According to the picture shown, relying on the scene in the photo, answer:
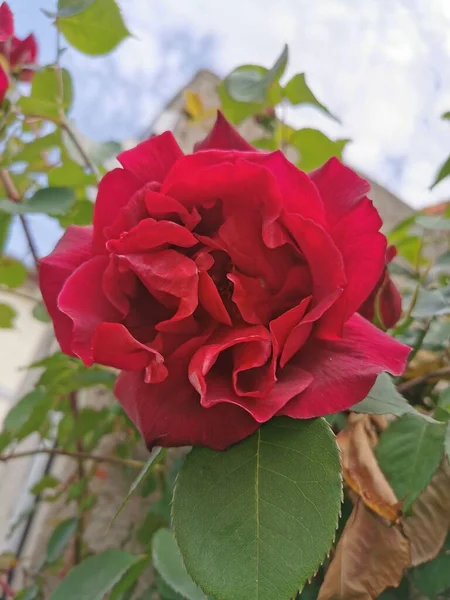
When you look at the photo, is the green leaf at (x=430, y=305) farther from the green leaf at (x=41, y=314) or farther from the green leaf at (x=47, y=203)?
the green leaf at (x=41, y=314)

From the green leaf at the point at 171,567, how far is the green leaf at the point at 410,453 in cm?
14

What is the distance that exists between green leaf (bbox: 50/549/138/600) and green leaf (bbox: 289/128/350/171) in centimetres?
40

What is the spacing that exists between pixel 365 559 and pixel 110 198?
0.75 ft

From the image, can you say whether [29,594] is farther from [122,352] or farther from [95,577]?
[122,352]

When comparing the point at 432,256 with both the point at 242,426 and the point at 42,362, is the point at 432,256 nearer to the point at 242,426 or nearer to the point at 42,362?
the point at 42,362

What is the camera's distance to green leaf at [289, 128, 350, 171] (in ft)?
1.70

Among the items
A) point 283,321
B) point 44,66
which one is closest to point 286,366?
point 283,321

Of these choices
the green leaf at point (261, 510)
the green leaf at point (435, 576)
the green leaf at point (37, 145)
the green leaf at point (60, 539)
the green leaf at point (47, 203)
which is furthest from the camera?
the green leaf at point (60, 539)

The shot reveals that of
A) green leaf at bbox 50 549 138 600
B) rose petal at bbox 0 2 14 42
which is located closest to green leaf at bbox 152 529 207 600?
green leaf at bbox 50 549 138 600

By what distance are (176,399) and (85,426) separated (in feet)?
1.42

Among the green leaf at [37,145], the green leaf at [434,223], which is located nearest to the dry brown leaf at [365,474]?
the green leaf at [434,223]

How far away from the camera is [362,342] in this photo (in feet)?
0.78

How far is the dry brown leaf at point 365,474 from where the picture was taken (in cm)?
28

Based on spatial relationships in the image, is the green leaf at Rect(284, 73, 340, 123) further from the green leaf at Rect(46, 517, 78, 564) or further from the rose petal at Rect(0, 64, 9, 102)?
the green leaf at Rect(46, 517, 78, 564)
